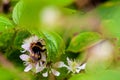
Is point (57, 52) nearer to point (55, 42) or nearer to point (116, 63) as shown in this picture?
point (55, 42)

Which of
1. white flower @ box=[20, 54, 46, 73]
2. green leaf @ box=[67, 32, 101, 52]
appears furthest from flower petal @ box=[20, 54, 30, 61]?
green leaf @ box=[67, 32, 101, 52]

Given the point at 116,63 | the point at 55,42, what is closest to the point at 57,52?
the point at 55,42

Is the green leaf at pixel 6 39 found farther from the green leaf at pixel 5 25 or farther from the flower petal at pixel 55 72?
the flower petal at pixel 55 72

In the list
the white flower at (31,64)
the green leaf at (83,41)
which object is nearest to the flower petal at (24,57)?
the white flower at (31,64)

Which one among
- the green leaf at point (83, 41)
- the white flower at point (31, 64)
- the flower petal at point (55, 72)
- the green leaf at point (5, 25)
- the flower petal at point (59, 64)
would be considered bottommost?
the flower petal at point (55, 72)

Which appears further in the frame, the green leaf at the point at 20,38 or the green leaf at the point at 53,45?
the green leaf at the point at 20,38

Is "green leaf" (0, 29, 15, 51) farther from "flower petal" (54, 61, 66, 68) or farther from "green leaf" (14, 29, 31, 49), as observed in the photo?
"flower petal" (54, 61, 66, 68)

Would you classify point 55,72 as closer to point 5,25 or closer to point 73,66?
point 73,66
